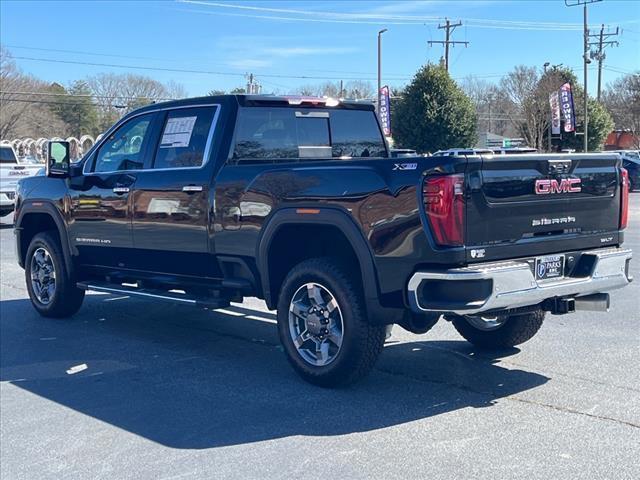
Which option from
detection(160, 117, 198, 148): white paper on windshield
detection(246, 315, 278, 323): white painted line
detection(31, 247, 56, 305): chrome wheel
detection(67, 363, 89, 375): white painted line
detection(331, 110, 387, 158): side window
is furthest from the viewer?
detection(31, 247, 56, 305): chrome wheel

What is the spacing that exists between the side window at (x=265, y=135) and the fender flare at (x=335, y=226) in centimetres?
96

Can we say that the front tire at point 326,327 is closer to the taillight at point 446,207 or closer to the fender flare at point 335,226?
the fender flare at point 335,226

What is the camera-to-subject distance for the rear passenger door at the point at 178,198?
670cm

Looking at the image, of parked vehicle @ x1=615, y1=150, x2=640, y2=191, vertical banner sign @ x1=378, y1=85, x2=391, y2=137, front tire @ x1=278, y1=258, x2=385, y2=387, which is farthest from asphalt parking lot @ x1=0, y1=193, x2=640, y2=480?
vertical banner sign @ x1=378, y1=85, x2=391, y2=137

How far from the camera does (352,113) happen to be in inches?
299

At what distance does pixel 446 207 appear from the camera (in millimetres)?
4957

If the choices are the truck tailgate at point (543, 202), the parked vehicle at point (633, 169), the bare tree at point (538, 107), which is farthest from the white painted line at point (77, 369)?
the bare tree at point (538, 107)

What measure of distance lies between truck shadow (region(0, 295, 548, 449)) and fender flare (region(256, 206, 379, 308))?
0.78 m

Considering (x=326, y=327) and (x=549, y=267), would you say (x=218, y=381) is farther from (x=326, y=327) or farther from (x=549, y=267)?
(x=549, y=267)

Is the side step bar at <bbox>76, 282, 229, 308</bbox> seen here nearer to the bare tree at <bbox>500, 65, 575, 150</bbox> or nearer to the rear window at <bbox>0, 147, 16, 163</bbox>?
the rear window at <bbox>0, 147, 16, 163</bbox>

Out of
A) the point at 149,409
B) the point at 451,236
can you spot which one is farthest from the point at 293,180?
the point at 149,409

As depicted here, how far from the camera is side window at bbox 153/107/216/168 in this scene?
271 inches

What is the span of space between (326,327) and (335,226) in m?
0.75

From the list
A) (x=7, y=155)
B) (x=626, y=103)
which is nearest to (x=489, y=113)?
(x=626, y=103)
